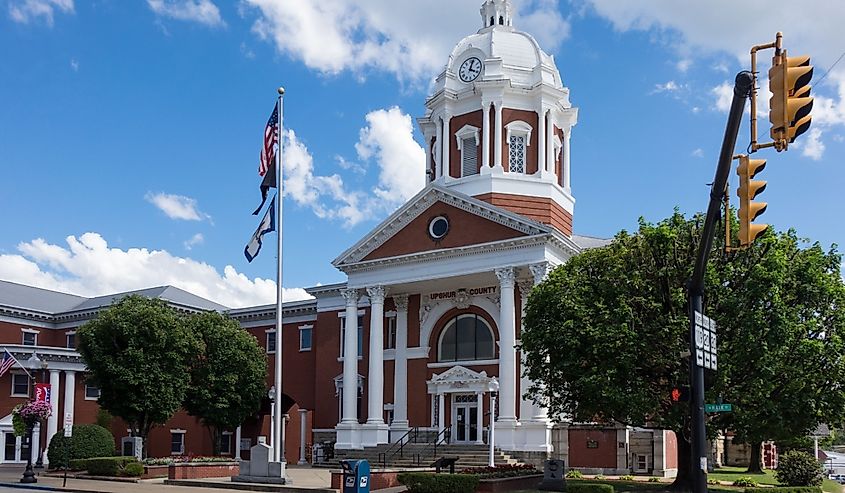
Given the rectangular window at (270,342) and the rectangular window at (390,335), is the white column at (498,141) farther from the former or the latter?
the rectangular window at (270,342)

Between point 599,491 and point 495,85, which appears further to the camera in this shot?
point 495,85

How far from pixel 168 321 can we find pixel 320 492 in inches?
815

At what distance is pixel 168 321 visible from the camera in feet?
160

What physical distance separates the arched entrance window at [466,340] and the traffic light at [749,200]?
38.7 m

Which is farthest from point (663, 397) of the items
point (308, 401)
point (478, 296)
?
point (308, 401)

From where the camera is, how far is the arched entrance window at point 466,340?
5094 centimetres

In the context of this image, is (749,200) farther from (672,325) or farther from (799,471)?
(799,471)

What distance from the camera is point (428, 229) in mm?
50500

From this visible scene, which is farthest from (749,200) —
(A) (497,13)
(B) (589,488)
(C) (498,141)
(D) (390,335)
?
(A) (497,13)

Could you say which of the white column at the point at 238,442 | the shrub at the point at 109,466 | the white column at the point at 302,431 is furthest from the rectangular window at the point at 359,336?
the shrub at the point at 109,466

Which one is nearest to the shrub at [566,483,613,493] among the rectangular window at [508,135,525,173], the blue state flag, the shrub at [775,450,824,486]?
the shrub at [775,450,824,486]

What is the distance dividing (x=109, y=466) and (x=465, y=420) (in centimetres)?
1825

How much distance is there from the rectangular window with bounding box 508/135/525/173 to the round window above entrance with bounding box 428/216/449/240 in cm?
651

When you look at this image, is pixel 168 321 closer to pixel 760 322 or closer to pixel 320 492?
pixel 320 492
